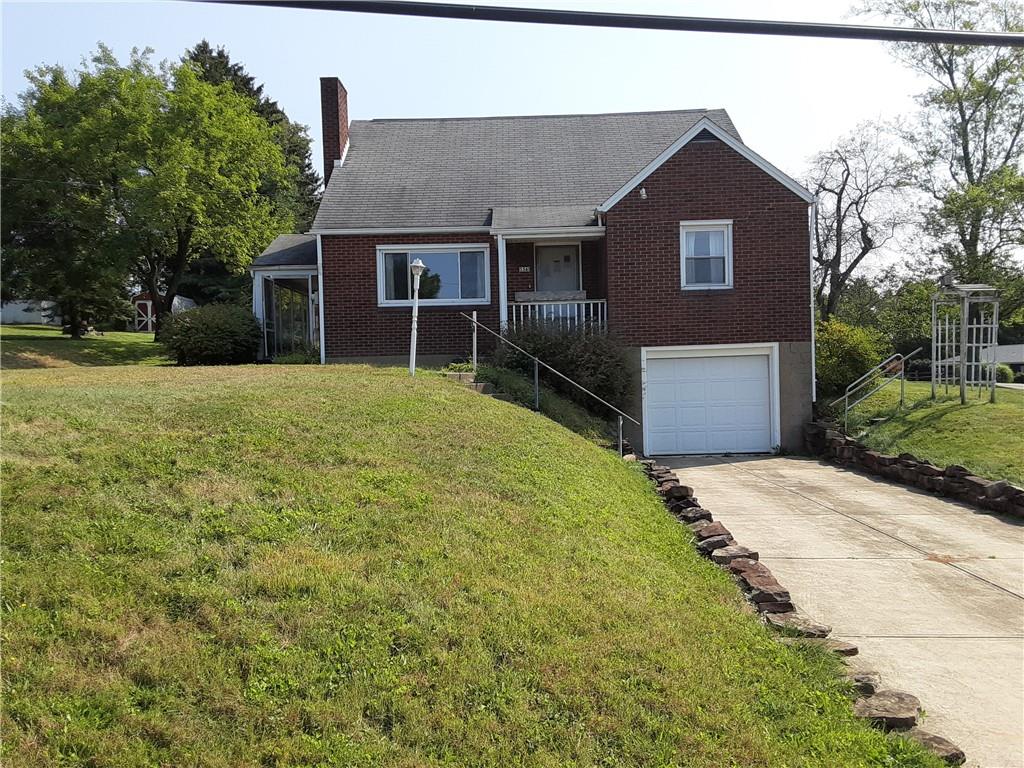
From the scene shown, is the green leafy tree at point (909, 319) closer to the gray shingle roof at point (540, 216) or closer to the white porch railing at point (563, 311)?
the gray shingle roof at point (540, 216)

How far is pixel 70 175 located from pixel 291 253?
1244cm

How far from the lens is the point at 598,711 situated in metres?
3.98

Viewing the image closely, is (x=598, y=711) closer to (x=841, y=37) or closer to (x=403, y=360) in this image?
(x=841, y=37)

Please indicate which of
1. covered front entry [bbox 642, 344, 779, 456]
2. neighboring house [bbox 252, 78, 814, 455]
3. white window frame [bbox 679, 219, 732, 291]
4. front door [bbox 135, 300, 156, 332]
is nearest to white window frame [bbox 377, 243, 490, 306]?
neighboring house [bbox 252, 78, 814, 455]

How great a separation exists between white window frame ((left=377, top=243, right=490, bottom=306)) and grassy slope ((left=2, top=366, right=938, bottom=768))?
11160mm

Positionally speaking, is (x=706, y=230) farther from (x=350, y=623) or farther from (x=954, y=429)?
(x=350, y=623)

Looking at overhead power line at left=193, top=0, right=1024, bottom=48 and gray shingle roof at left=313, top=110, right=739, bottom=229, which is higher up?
gray shingle roof at left=313, top=110, right=739, bottom=229

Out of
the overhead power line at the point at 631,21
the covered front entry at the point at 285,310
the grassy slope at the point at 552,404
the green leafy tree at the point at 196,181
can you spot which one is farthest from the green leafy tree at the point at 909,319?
the overhead power line at the point at 631,21

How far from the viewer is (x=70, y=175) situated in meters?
27.8

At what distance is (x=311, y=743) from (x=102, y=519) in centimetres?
248

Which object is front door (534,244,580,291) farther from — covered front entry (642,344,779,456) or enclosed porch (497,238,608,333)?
covered front entry (642,344,779,456)

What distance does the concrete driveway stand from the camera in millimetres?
4988

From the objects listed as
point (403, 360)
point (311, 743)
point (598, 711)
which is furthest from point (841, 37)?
point (403, 360)

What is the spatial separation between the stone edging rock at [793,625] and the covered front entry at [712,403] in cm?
832
